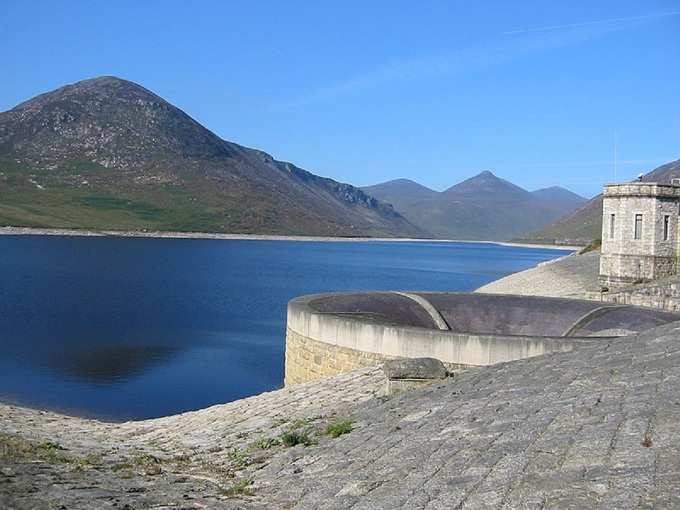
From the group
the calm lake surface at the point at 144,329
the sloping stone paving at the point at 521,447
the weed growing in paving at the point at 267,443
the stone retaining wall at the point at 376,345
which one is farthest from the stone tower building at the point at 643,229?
the weed growing in paving at the point at 267,443

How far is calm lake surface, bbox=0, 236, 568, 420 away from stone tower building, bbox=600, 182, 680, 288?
16.6 m

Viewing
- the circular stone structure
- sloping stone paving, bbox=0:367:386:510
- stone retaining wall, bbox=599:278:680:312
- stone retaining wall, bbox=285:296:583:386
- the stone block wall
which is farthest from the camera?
stone retaining wall, bbox=599:278:680:312

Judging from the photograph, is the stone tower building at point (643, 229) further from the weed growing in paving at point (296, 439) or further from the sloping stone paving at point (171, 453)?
the weed growing in paving at point (296, 439)

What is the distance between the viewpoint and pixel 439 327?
20.0 meters

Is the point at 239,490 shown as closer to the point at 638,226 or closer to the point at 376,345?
the point at 376,345

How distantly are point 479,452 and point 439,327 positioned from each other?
13.2 m

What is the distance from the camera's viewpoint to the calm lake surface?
93.1ft

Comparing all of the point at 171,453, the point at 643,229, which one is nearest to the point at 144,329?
the point at 643,229

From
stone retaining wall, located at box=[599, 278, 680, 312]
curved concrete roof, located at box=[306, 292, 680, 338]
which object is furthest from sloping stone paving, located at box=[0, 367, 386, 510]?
stone retaining wall, located at box=[599, 278, 680, 312]

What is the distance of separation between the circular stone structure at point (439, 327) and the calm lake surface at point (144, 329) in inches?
368

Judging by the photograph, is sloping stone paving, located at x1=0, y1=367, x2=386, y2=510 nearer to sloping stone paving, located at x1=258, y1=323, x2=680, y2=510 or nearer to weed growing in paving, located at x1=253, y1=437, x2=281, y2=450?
weed growing in paving, located at x1=253, y1=437, x2=281, y2=450

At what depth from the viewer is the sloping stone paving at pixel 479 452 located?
5602 millimetres

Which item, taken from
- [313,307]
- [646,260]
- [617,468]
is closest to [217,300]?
[646,260]

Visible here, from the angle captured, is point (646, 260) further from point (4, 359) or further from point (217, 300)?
point (217, 300)
